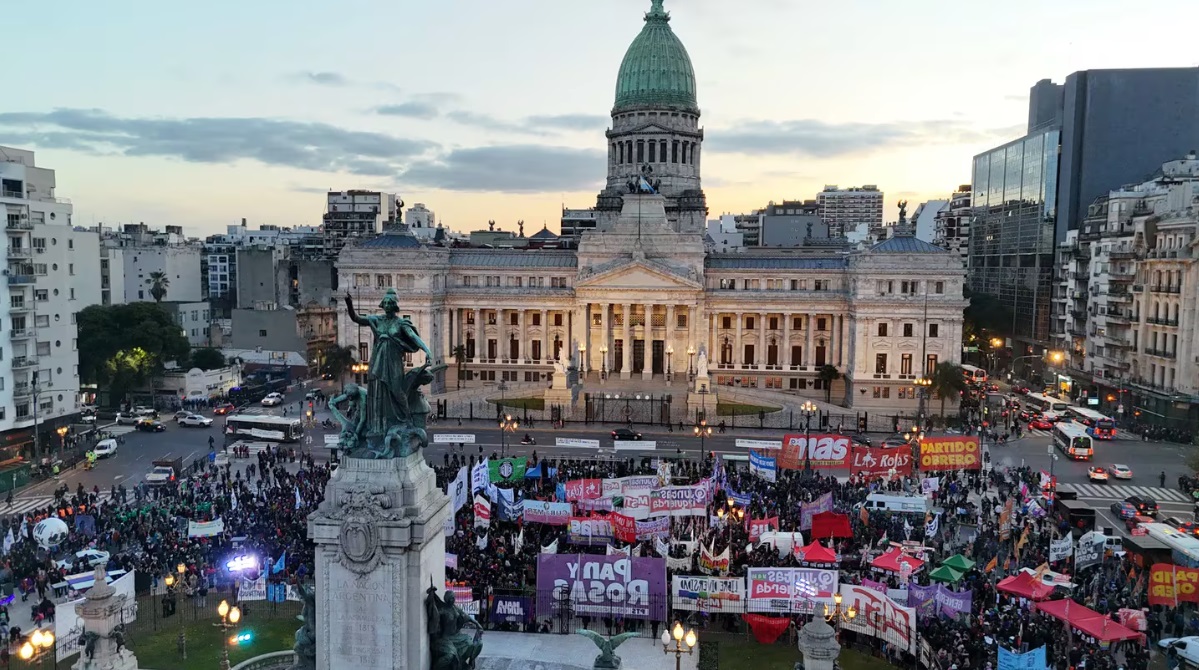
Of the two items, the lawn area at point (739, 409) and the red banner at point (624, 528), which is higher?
the red banner at point (624, 528)

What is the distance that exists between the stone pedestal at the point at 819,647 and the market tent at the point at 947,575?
11.6m

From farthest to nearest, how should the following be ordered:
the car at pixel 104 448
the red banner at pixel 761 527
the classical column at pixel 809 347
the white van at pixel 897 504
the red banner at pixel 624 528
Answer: the classical column at pixel 809 347 < the car at pixel 104 448 < the white van at pixel 897 504 < the red banner at pixel 761 527 < the red banner at pixel 624 528

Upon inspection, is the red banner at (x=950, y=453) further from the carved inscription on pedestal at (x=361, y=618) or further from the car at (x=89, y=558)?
the car at (x=89, y=558)

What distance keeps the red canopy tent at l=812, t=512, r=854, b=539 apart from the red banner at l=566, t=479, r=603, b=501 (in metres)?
8.96

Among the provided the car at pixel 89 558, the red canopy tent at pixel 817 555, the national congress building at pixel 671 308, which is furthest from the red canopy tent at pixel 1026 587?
the national congress building at pixel 671 308

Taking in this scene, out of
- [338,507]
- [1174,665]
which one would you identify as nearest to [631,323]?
[1174,665]

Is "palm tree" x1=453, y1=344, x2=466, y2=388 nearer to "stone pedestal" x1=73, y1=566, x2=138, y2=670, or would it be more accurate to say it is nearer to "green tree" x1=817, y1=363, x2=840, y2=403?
"green tree" x1=817, y1=363, x2=840, y2=403

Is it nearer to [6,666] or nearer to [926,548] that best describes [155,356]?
[6,666]

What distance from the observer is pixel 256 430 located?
61594mm

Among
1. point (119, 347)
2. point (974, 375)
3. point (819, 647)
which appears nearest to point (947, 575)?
point (819, 647)

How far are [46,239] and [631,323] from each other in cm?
4887

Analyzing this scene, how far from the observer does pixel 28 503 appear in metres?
46.8

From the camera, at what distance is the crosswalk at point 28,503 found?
45156 mm

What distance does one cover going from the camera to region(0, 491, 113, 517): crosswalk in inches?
1778
